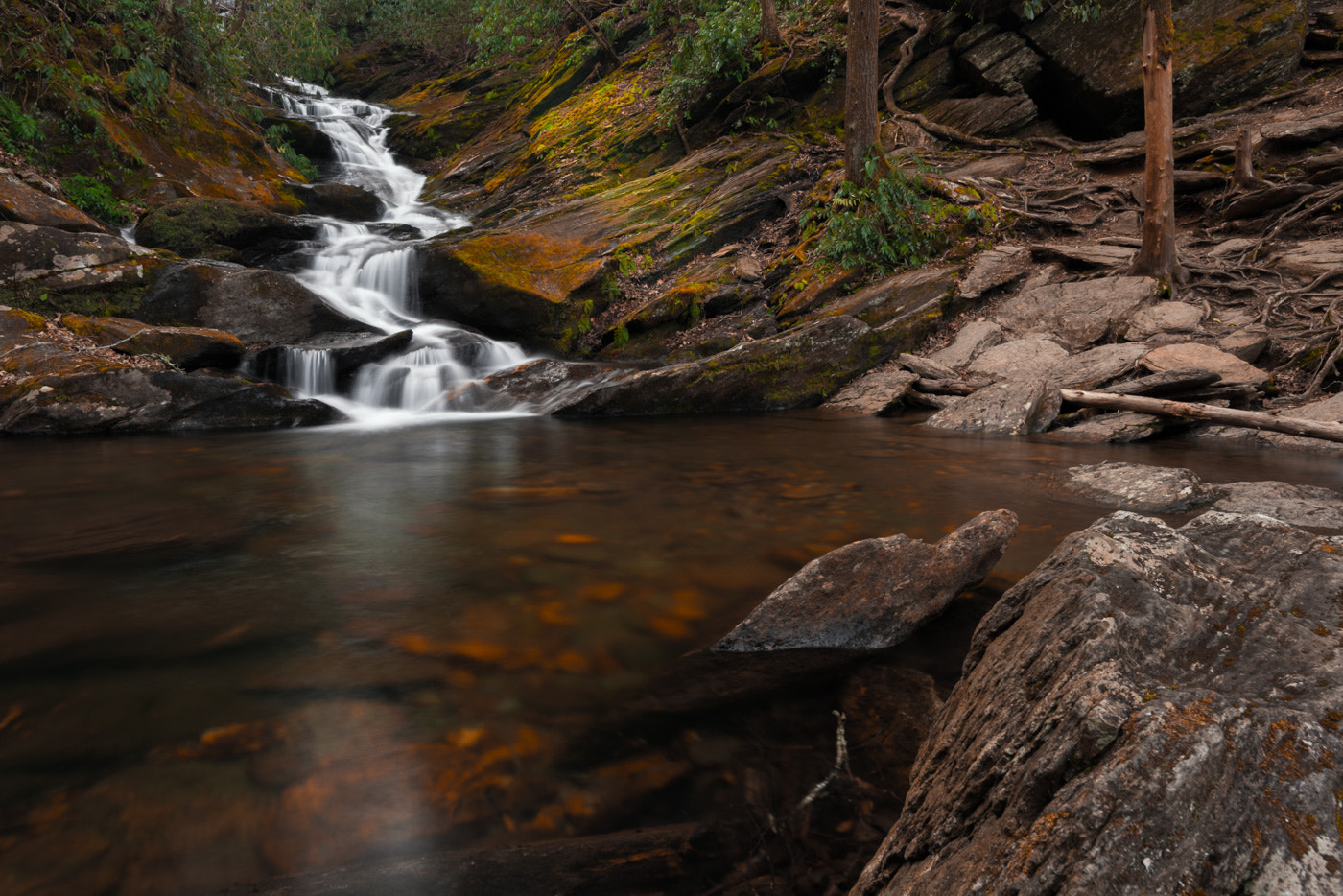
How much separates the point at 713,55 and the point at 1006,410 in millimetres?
13400

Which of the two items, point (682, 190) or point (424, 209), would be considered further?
point (424, 209)

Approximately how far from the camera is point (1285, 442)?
671 cm

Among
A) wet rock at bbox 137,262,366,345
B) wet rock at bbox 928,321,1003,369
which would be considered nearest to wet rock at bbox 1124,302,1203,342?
wet rock at bbox 928,321,1003,369

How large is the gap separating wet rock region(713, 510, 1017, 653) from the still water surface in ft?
1.29

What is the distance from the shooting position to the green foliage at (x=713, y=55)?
54.0ft

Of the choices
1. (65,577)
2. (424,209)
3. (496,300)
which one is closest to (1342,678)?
(65,577)

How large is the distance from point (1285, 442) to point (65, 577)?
1024 cm

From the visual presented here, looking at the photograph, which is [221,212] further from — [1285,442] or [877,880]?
[1285,442]

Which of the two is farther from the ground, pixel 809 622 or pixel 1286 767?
pixel 1286 767

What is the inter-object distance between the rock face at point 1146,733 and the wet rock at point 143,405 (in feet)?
34.6

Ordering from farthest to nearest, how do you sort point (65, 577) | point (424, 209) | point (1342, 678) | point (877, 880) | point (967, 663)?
point (424, 209) → point (65, 577) → point (967, 663) → point (877, 880) → point (1342, 678)

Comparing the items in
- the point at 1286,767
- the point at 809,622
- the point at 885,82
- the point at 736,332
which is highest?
the point at 885,82

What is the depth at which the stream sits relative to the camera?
6.24ft

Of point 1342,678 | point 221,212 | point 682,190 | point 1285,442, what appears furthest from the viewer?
point 682,190
